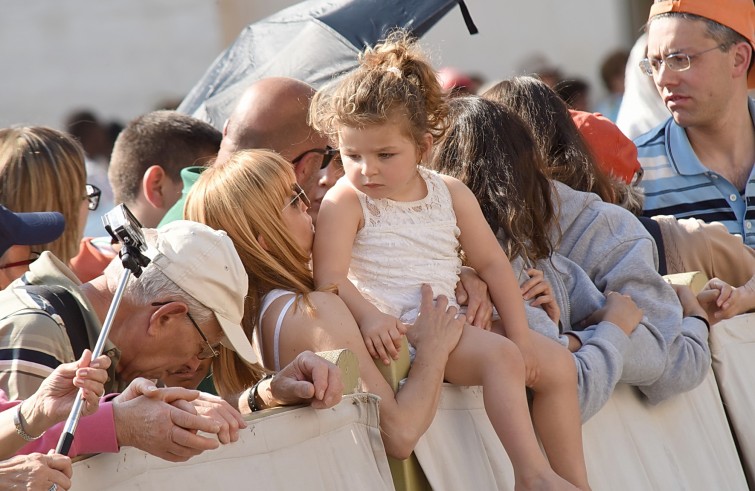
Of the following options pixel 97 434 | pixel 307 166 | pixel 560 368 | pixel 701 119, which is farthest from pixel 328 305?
pixel 701 119

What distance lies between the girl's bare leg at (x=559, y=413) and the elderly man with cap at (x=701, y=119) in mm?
2300

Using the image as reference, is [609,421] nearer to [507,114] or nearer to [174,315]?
[507,114]

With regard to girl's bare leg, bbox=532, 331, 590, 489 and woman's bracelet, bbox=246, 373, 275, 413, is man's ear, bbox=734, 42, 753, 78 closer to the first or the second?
girl's bare leg, bbox=532, 331, 590, 489

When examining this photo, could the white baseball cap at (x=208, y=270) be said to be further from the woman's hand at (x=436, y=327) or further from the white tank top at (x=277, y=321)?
the woman's hand at (x=436, y=327)

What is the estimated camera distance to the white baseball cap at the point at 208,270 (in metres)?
3.27

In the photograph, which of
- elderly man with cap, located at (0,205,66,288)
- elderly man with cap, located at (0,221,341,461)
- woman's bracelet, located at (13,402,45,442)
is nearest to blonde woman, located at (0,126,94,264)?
elderly man with cap, located at (0,205,66,288)

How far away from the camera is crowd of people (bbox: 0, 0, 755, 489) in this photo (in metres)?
2.93

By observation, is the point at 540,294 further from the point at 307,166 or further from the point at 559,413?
the point at 307,166

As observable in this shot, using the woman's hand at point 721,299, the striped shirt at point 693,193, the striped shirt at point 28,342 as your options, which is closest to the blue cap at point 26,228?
the striped shirt at point 28,342

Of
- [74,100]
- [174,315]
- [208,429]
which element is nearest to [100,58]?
[74,100]

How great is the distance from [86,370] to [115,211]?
54 centimetres

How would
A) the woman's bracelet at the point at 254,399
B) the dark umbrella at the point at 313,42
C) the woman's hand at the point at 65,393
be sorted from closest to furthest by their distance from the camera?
the woman's hand at the point at 65,393
the woman's bracelet at the point at 254,399
the dark umbrella at the point at 313,42

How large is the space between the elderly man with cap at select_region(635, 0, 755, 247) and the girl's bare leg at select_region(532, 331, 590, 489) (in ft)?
7.55

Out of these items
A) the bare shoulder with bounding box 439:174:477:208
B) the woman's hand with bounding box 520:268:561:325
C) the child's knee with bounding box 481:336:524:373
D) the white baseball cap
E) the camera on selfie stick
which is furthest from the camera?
the woman's hand with bounding box 520:268:561:325
